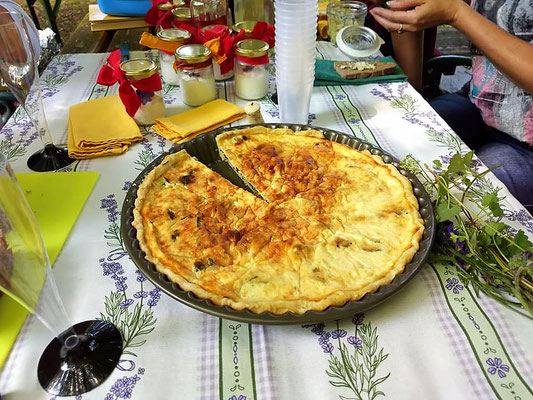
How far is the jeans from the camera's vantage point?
1669 mm

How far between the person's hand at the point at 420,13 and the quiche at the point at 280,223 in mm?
751

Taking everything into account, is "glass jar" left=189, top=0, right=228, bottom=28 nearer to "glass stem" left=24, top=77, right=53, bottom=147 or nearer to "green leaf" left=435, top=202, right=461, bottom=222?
"glass stem" left=24, top=77, right=53, bottom=147

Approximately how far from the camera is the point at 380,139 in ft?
5.61

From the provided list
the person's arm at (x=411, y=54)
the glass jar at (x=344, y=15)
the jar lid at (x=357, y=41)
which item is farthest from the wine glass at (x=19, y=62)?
the person's arm at (x=411, y=54)

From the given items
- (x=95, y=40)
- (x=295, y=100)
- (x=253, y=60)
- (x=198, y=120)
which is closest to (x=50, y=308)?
(x=198, y=120)

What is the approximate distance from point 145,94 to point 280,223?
868mm

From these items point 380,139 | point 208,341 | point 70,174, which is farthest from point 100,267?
point 380,139

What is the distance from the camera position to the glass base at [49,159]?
1.53 meters

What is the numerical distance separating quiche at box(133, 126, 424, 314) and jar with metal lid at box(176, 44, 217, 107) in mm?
415

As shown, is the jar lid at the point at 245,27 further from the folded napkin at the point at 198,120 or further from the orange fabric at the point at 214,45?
the folded napkin at the point at 198,120

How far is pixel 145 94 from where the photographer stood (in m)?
1.72

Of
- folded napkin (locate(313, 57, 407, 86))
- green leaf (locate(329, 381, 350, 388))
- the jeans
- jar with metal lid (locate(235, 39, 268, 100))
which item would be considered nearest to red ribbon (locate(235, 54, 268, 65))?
jar with metal lid (locate(235, 39, 268, 100))

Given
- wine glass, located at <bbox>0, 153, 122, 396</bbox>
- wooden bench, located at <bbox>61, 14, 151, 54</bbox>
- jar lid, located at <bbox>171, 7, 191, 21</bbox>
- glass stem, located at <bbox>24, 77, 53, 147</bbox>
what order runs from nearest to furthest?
wine glass, located at <bbox>0, 153, 122, 396</bbox> → glass stem, located at <bbox>24, 77, 53, 147</bbox> → jar lid, located at <bbox>171, 7, 191, 21</bbox> → wooden bench, located at <bbox>61, 14, 151, 54</bbox>

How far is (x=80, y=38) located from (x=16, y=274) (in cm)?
434
